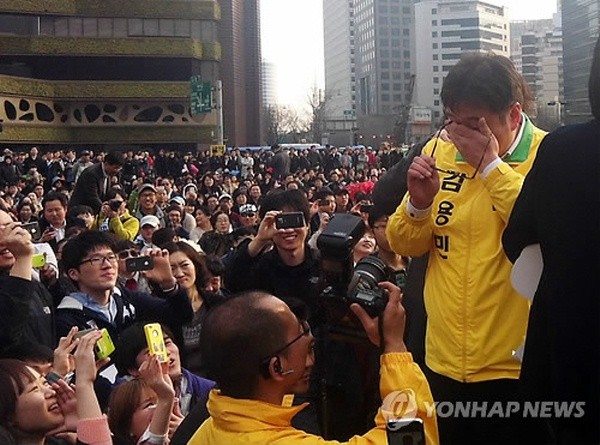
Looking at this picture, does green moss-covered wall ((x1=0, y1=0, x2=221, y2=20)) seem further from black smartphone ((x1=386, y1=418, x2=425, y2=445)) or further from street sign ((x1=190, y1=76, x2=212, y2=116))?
black smartphone ((x1=386, y1=418, x2=425, y2=445))

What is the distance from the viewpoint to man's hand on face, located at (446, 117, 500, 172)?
2420 mm

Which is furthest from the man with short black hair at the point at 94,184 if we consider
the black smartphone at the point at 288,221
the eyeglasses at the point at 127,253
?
the black smartphone at the point at 288,221

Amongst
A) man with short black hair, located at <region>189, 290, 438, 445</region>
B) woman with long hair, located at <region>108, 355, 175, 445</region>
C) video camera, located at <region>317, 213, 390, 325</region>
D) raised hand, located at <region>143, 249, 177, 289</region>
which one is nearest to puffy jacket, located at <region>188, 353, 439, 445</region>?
man with short black hair, located at <region>189, 290, 438, 445</region>

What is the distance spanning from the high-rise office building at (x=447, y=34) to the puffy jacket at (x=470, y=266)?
98.3m

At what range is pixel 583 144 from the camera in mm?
1815

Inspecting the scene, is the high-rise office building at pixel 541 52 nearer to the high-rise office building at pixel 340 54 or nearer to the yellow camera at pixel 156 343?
the high-rise office building at pixel 340 54

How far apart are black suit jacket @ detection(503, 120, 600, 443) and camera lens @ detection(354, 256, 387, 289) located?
0.40m

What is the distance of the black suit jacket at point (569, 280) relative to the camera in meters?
1.77

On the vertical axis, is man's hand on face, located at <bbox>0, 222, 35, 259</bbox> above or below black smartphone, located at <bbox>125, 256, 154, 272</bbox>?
above

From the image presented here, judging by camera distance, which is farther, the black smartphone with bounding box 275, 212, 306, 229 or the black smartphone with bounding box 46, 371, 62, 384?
the black smartphone with bounding box 275, 212, 306, 229

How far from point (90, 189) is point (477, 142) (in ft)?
24.7

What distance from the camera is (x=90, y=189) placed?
30.4 ft

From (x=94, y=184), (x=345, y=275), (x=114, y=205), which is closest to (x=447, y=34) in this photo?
(x=94, y=184)

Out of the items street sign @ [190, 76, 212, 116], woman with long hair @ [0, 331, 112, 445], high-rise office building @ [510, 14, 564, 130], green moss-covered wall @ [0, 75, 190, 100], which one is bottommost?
woman with long hair @ [0, 331, 112, 445]
